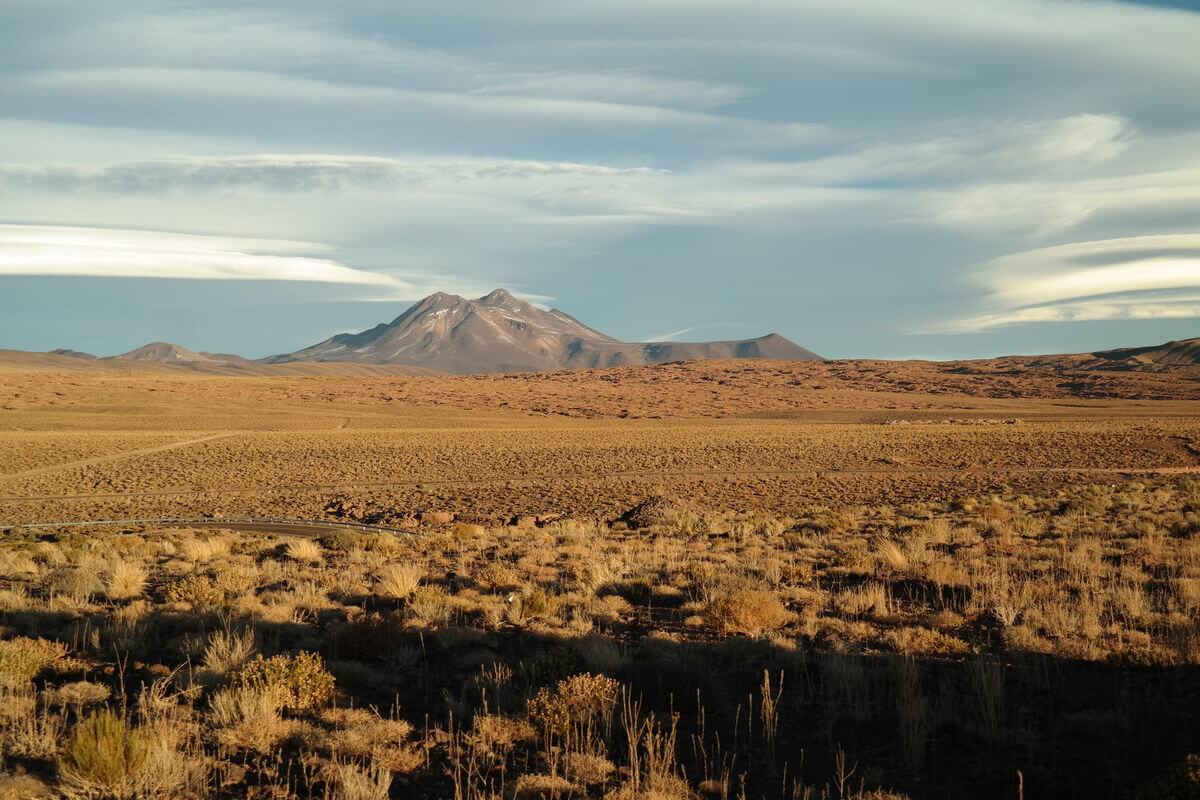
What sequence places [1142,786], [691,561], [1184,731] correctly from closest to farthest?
[1142,786] → [1184,731] → [691,561]

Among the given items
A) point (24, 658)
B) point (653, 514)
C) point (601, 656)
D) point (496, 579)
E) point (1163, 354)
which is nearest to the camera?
point (24, 658)

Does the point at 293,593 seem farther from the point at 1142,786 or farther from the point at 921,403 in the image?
the point at 921,403

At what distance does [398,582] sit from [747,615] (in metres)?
5.09

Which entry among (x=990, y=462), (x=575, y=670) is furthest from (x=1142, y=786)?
(x=990, y=462)

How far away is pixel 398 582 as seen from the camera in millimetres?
11211

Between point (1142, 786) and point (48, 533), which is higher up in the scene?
point (1142, 786)

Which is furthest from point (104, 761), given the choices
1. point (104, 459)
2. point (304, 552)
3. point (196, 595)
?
point (104, 459)

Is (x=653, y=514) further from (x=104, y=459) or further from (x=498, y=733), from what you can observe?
(x=104, y=459)

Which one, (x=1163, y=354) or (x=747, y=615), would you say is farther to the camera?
(x=1163, y=354)

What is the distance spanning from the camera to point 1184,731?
578 cm

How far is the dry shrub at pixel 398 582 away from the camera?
1097 cm

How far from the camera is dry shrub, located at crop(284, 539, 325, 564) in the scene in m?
14.9

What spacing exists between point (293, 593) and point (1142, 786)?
9.72m

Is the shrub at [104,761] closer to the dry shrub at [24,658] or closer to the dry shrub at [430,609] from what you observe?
the dry shrub at [24,658]
